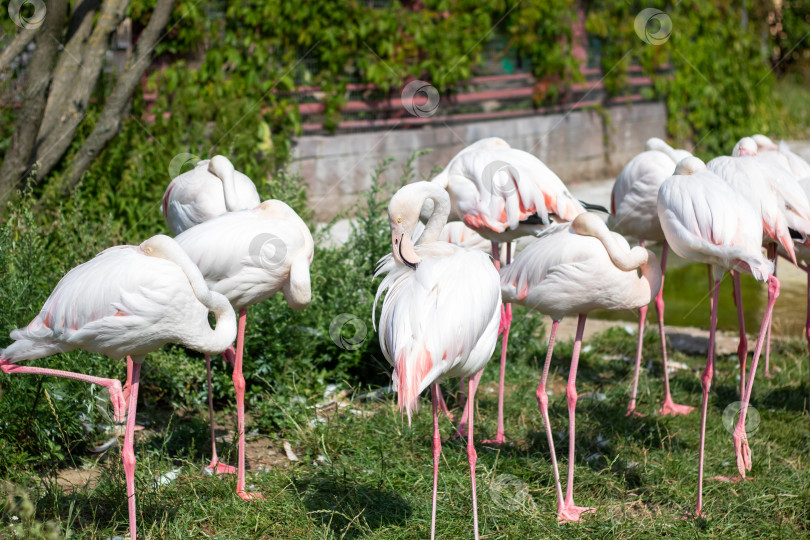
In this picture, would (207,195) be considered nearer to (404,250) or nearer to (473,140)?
(404,250)

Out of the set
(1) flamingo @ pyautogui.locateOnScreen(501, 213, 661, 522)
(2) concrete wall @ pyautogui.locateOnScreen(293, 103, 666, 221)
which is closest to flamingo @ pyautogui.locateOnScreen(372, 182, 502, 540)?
(1) flamingo @ pyautogui.locateOnScreen(501, 213, 661, 522)

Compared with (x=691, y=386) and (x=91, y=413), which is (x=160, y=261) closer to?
(x=91, y=413)

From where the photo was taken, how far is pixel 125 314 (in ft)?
9.57

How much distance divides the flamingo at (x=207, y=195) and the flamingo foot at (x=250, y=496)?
59.8 inches

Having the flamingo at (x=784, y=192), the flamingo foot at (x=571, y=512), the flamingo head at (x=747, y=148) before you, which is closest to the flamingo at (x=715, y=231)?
the flamingo at (x=784, y=192)

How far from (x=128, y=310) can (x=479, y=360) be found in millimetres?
1255

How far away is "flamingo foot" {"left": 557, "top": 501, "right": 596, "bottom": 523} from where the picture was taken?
3244 mm

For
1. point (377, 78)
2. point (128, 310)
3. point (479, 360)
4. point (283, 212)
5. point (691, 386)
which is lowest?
point (691, 386)

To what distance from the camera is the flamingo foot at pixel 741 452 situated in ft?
11.4

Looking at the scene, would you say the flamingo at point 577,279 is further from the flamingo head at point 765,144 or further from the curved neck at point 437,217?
the flamingo head at point 765,144

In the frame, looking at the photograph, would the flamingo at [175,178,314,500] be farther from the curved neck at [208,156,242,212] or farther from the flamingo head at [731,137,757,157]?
the flamingo head at [731,137,757,157]

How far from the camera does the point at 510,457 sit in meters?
3.75

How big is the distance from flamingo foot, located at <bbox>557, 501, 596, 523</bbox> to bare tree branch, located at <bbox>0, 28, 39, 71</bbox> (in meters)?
3.87

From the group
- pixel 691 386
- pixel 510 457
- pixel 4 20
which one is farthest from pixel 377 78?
pixel 510 457
